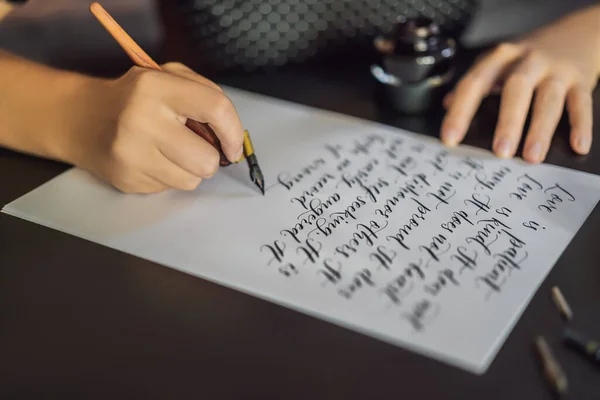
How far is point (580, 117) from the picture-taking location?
575mm

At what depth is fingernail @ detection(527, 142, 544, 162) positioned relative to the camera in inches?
21.1

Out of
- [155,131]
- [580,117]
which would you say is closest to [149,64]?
[155,131]

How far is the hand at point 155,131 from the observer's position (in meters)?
0.46

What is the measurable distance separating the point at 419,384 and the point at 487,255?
13 centimetres

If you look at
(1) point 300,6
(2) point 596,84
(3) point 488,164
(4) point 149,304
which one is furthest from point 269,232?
(2) point 596,84

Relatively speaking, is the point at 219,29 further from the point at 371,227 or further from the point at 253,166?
the point at 371,227

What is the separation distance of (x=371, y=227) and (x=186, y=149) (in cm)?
17

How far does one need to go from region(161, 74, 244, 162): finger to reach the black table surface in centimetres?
13

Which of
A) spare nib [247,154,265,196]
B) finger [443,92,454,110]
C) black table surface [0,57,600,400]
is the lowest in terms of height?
black table surface [0,57,600,400]

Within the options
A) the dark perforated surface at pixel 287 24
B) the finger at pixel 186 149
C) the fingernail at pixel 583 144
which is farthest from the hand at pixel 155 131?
the fingernail at pixel 583 144

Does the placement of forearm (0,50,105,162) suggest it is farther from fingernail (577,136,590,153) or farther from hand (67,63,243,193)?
fingernail (577,136,590,153)

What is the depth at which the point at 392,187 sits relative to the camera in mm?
511

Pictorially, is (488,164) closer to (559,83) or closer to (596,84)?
(559,83)

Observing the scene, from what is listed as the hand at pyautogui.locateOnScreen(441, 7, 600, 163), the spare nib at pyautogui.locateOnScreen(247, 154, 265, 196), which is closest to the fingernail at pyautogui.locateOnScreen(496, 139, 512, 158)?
the hand at pyautogui.locateOnScreen(441, 7, 600, 163)
